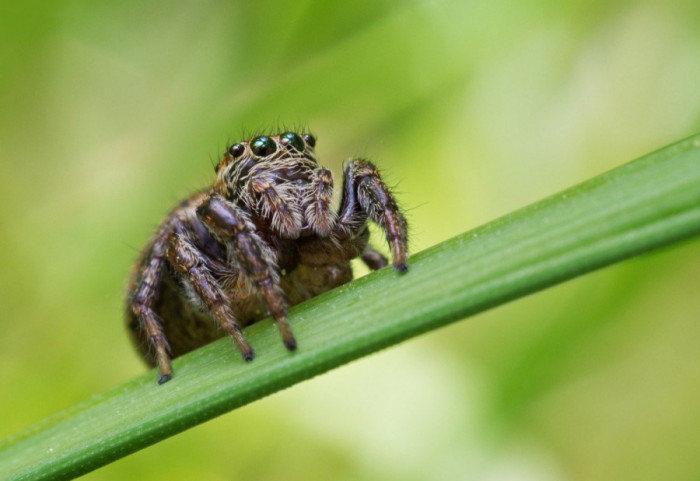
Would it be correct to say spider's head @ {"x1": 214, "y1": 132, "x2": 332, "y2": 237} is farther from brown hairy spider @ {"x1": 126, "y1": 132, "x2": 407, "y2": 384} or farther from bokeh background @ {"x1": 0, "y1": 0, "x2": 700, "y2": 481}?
bokeh background @ {"x1": 0, "y1": 0, "x2": 700, "y2": 481}

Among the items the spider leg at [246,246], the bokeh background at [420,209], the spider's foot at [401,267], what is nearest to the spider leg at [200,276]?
the spider leg at [246,246]

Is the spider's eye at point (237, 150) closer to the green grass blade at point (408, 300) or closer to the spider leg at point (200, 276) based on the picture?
the spider leg at point (200, 276)

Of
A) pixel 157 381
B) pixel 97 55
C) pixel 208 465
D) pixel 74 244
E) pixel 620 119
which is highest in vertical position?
pixel 97 55

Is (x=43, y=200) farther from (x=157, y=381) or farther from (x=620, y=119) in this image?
(x=620, y=119)

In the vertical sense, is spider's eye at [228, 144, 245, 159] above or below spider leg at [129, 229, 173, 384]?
above

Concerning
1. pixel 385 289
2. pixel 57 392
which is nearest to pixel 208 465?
pixel 57 392

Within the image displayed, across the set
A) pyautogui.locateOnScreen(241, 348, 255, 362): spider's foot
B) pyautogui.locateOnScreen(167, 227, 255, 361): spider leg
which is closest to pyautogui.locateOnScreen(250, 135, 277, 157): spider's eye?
pyautogui.locateOnScreen(167, 227, 255, 361): spider leg

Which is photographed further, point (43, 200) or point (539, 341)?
point (43, 200)

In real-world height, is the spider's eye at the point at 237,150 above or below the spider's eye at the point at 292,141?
above

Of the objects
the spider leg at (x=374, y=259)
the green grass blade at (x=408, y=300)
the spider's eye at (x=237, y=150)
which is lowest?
the green grass blade at (x=408, y=300)
